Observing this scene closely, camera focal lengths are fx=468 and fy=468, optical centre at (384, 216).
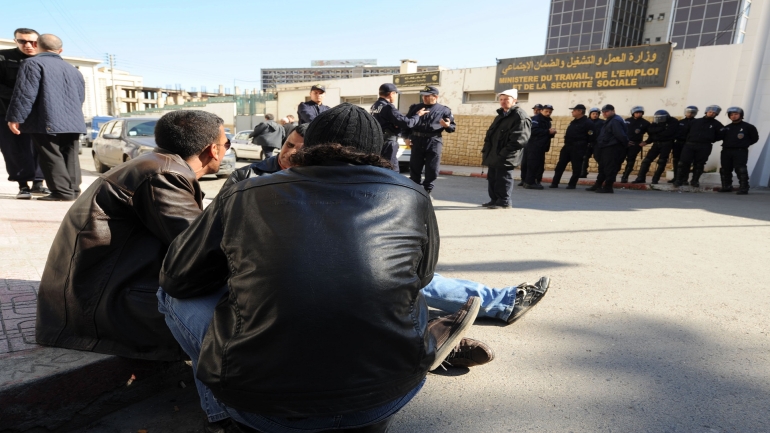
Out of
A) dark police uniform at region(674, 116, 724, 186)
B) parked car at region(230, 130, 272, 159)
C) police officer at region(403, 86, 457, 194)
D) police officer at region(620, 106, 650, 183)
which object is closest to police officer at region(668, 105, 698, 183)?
dark police uniform at region(674, 116, 724, 186)

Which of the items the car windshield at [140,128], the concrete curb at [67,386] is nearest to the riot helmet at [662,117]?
the car windshield at [140,128]

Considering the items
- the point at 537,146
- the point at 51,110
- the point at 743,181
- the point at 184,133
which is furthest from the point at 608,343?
the point at 743,181

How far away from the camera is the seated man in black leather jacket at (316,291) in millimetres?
1202

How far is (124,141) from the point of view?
988 centimetres

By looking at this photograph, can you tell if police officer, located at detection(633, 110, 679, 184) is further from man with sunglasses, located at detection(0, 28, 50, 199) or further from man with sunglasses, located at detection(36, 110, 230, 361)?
man with sunglasses, located at detection(0, 28, 50, 199)

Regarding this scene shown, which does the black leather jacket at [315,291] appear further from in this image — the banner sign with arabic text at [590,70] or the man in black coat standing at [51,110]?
the banner sign with arabic text at [590,70]

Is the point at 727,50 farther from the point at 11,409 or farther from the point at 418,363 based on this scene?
the point at 11,409

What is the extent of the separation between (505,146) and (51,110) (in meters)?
5.88

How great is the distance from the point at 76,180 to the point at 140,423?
505cm

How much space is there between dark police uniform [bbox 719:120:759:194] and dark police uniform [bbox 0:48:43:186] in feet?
39.8

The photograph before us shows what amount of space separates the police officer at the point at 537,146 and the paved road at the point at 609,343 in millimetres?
4736

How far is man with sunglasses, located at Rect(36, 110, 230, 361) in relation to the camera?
192cm

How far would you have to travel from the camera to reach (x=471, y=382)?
2.33 metres

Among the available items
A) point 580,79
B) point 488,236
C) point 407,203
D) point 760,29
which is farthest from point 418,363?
point 580,79
